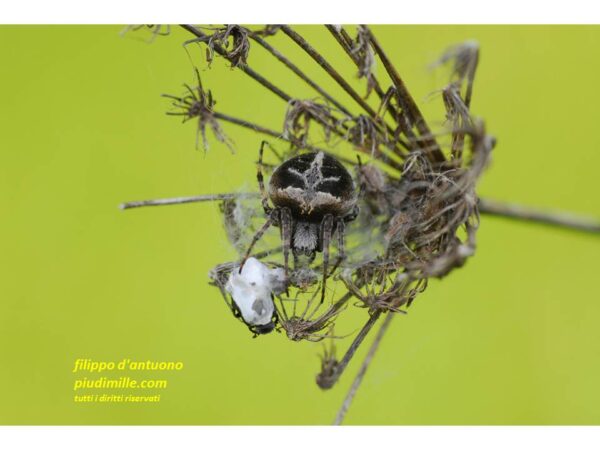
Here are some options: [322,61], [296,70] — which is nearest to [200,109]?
[296,70]

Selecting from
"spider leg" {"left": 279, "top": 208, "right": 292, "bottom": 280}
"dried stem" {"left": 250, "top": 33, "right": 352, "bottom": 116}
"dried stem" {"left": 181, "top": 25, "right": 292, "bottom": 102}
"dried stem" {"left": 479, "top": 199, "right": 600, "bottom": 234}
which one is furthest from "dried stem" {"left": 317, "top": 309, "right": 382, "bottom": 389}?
"dried stem" {"left": 181, "top": 25, "right": 292, "bottom": 102}

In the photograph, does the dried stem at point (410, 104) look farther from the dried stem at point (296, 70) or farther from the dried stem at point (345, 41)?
the dried stem at point (296, 70)

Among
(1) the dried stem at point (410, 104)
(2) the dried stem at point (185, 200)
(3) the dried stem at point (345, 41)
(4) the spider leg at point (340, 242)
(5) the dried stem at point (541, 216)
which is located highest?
(3) the dried stem at point (345, 41)

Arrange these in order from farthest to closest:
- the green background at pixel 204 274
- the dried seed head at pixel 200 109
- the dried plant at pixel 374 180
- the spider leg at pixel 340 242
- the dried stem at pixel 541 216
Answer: the green background at pixel 204 274
the spider leg at pixel 340 242
the dried seed head at pixel 200 109
the dried plant at pixel 374 180
the dried stem at pixel 541 216

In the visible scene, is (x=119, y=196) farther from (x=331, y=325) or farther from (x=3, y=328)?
(x=331, y=325)

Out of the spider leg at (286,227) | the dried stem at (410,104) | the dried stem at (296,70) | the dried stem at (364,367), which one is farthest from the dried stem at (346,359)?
the dried stem at (296,70)

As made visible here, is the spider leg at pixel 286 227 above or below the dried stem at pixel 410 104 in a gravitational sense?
below

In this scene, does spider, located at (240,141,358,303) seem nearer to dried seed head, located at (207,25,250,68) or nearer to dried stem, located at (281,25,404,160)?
dried stem, located at (281,25,404,160)

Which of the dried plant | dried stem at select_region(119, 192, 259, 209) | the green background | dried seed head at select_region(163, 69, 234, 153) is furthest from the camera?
the green background
